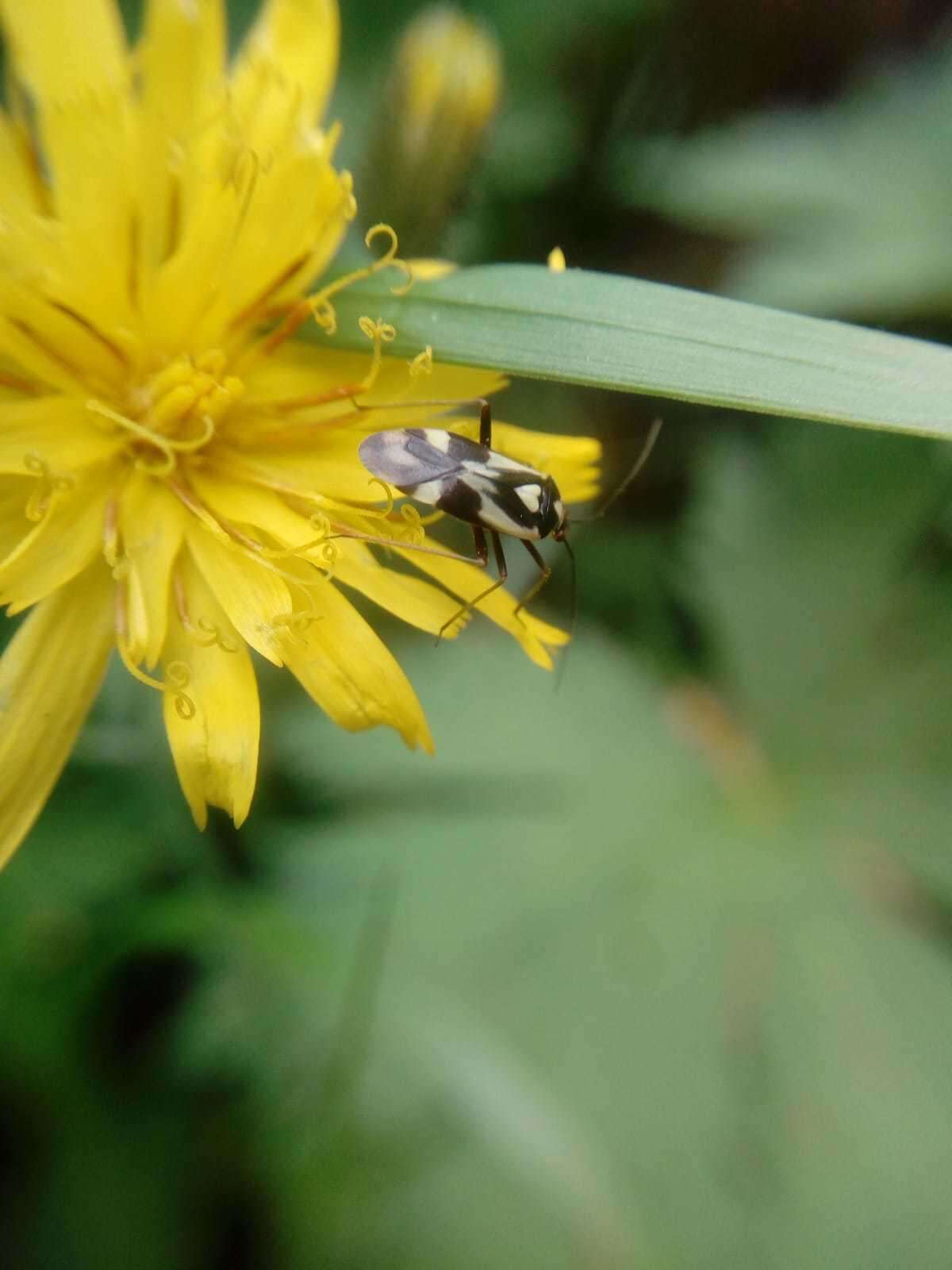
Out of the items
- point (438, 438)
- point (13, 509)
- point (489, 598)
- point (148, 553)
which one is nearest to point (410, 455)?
point (438, 438)

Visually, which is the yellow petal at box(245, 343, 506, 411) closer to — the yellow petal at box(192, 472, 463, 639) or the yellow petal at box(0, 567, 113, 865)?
the yellow petal at box(192, 472, 463, 639)

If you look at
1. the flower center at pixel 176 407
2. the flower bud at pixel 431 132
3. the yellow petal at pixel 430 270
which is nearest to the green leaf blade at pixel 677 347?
the yellow petal at pixel 430 270

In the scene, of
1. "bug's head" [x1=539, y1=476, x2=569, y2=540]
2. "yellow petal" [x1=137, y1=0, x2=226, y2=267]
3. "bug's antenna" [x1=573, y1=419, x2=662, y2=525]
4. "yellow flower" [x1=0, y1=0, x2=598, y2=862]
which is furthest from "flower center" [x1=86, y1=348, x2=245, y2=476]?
"bug's antenna" [x1=573, y1=419, x2=662, y2=525]

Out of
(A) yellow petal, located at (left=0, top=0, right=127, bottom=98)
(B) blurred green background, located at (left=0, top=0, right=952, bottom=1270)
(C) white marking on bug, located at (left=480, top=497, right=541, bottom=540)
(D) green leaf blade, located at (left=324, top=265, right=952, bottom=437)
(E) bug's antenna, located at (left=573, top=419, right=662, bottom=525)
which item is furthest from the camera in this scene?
(B) blurred green background, located at (left=0, top=0, right=952, bottom=1270)

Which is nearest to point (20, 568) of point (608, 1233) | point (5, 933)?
point (5, 933)

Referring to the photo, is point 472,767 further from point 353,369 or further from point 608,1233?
point 353,369

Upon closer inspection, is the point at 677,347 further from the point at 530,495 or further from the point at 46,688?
the point at 46,688
